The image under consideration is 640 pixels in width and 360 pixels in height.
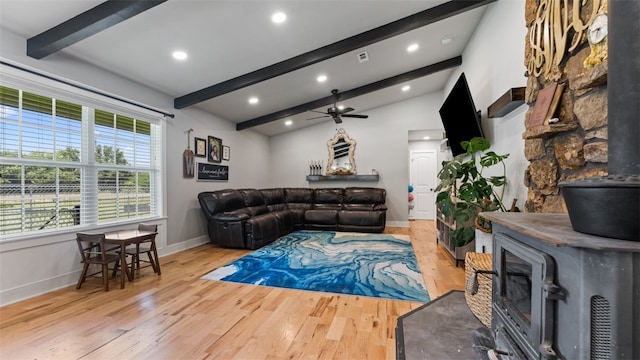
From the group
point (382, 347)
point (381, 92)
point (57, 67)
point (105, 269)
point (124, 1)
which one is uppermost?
point (381, 92)

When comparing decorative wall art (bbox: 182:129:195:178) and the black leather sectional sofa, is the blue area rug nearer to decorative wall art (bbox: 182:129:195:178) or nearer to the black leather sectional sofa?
the black leather sectional sofa

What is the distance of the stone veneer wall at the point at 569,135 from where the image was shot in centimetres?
123

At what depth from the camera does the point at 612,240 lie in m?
0.76

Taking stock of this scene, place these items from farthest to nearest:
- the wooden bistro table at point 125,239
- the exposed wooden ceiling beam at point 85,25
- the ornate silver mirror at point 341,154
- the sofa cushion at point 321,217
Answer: the ornate silver mirror at point 341,154 < the sofa cushion at point 321,217 < the wooden bistro table at point 125,239 < the exposed wooden ceiling beam at point 85,25

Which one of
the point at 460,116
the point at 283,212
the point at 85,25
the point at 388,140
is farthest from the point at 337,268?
the point at 388,140

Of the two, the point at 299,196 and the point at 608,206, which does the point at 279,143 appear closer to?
the point at 299,196

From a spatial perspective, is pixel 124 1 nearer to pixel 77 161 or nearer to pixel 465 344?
pixel 77 161

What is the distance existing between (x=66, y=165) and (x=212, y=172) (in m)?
2.39

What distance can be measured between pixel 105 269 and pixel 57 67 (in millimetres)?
2218

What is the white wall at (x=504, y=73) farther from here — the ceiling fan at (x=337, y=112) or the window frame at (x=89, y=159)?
the window frame at (x=89, y=159)

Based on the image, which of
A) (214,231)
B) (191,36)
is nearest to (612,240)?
(191,36)

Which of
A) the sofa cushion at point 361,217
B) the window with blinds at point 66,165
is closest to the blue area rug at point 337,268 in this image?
the sofa cushion at point 361,217

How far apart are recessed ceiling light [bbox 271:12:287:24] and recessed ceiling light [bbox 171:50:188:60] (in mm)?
1194

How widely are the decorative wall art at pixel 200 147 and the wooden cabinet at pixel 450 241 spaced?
174 inches
